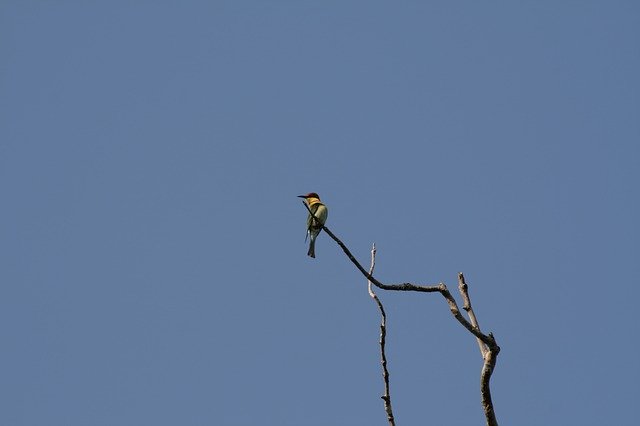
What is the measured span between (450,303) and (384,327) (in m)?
0.50

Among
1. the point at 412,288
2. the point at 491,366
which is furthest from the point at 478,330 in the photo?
the point at 412,288

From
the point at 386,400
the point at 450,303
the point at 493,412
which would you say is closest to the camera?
the point at 386,400

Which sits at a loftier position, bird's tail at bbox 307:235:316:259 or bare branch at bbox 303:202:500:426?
bird's tail at bbox 307:235:316:259

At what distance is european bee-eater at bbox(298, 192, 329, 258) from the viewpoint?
11.0 metres

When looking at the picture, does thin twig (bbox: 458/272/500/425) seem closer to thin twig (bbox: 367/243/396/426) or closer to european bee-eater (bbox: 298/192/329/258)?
thin twig (bbox: 367/243/396/426)

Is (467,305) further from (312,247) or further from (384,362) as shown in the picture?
(312,247)

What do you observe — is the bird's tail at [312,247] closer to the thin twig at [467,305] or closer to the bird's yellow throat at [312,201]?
the bird's yellow throat at [312,201]

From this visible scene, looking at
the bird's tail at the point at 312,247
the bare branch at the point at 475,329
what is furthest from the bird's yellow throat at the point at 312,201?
the bare branch at the point at 475,329

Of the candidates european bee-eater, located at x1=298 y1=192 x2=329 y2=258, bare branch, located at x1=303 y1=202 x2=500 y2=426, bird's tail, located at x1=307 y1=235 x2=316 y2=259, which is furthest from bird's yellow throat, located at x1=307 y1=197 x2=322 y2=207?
bare branch, located at x1=303 y1=202 x2=500 y2=426

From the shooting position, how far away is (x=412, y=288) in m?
4.82

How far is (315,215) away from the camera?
11.3 m

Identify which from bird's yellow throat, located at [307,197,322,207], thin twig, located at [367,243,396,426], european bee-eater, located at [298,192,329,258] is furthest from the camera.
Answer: bird's yellow throat, located at [307,197,322,207]

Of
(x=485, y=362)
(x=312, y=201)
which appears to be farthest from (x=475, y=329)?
(x=312, y=201)

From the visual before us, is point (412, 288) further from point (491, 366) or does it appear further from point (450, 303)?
point (491, 366)
